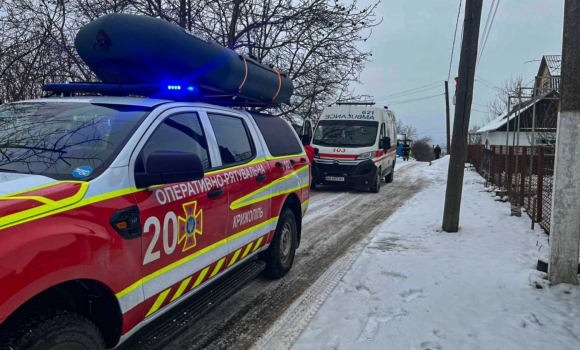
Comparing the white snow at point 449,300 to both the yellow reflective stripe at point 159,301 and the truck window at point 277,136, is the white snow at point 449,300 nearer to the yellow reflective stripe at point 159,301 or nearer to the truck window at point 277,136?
the yellow reflective stripe at point 159,301

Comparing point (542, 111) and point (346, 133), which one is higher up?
Result: point (542, 111)

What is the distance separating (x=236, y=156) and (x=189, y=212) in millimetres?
1092

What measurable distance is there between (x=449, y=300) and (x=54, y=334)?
3.55 m

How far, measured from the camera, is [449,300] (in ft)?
13.8

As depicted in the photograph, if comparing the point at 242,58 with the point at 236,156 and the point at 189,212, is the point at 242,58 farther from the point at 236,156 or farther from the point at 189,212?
the point at 189,212

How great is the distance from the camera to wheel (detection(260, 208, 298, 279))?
4.76 metres

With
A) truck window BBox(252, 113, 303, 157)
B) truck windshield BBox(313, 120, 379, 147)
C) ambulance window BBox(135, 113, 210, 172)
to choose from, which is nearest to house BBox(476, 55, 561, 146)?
truck windshield BBox(313, 120, 379, 147)

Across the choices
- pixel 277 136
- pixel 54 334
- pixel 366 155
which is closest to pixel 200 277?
pixel 54 334

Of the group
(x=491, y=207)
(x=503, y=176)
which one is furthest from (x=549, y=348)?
(x=503, y=176)

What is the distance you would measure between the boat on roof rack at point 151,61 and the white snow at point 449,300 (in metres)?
2.31

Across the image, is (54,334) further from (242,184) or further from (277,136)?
(277,136)

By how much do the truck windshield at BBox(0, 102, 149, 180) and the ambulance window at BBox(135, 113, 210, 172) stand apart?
0.15m

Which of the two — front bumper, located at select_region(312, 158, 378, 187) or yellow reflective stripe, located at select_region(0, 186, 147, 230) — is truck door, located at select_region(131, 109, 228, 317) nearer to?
yellow reflective stripe, located at select_region(0, 186, 147, 230)

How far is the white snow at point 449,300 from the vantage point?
11.3 feet
